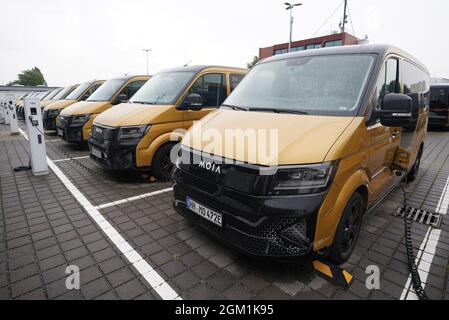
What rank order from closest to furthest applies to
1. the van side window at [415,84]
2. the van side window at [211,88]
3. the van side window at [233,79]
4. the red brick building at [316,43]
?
the van side window at [415,84] < the van side window at [211,88] < the van side window at [233,79] < the red brick building at [316,43]

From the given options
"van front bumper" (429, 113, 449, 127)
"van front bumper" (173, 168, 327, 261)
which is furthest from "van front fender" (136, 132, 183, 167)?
"van front bumper" (429, 113, 449, 127)

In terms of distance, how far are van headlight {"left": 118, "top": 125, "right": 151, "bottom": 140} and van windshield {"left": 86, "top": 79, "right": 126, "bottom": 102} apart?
365 centimetres

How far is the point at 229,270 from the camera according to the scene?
2.70 m

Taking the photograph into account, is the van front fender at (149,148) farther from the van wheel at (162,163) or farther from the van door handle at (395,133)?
the van door handle at (395,133)

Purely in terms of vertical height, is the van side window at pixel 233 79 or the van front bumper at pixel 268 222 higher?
the van side window at pixel 233 79

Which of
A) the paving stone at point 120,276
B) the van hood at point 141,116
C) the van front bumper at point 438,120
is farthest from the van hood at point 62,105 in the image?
the van front bumper at point 438,120

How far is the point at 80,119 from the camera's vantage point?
7574 mm

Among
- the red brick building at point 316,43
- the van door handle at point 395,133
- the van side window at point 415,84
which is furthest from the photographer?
the red brick building at point 316,43

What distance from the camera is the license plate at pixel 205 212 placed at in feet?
8.30

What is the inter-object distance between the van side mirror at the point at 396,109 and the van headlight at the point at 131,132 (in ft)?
12.2

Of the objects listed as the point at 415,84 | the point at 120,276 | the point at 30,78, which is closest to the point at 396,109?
the point at 415,84

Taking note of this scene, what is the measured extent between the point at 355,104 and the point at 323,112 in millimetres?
304

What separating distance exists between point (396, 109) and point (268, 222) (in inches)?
67.4
